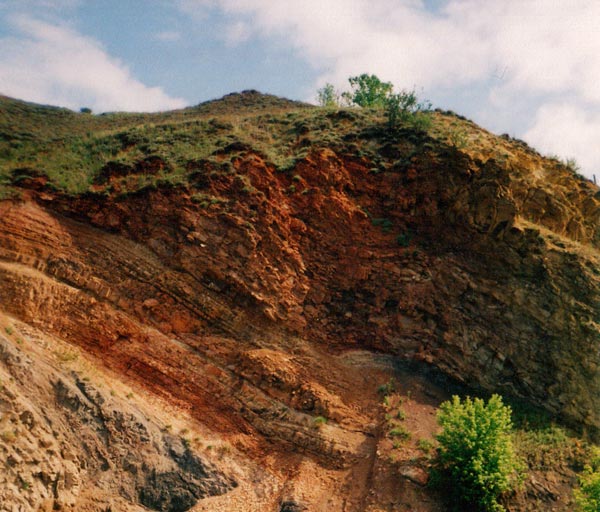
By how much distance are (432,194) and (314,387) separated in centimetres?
864

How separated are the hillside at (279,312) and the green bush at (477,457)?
72cm

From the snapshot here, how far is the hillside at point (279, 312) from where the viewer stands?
12.8 meters

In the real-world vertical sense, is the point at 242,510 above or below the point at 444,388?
below

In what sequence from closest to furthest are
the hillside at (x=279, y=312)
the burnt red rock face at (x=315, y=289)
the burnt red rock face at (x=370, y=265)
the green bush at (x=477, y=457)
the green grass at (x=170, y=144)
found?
1. the green bush at (x=477, y=457)
2. the hillside at (x=279, y=312)
3. the burnt red rock face at (x=315, y=289)
4. the burnt red rock face at (x=370, y=265)
5. the green grass at (x=170, y=144)

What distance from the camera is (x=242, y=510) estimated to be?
1271 cm

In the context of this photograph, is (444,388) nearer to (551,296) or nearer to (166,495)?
(551,296)

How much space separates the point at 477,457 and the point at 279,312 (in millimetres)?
7327

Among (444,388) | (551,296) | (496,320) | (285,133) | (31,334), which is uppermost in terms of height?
(285,133)

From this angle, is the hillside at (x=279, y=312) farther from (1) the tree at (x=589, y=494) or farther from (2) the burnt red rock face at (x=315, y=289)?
(1) the tree at (x=589, y=494)

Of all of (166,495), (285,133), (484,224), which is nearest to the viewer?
(166,495)

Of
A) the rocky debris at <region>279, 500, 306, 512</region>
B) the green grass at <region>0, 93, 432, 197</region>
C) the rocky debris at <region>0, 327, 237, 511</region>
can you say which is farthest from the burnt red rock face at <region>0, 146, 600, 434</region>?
the rocky debris at <region>279, 500, 306, 512</region>

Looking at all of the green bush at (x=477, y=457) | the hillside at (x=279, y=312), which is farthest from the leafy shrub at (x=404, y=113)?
the green bush at (x=477, y=457)

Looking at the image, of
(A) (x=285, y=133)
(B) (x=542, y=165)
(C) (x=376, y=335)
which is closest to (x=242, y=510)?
(C) (x=376, y=335)

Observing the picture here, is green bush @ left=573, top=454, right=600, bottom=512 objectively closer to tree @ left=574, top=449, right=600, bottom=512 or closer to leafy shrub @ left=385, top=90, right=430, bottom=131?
tree @ left=574, top=449, right=600, bottom=512
